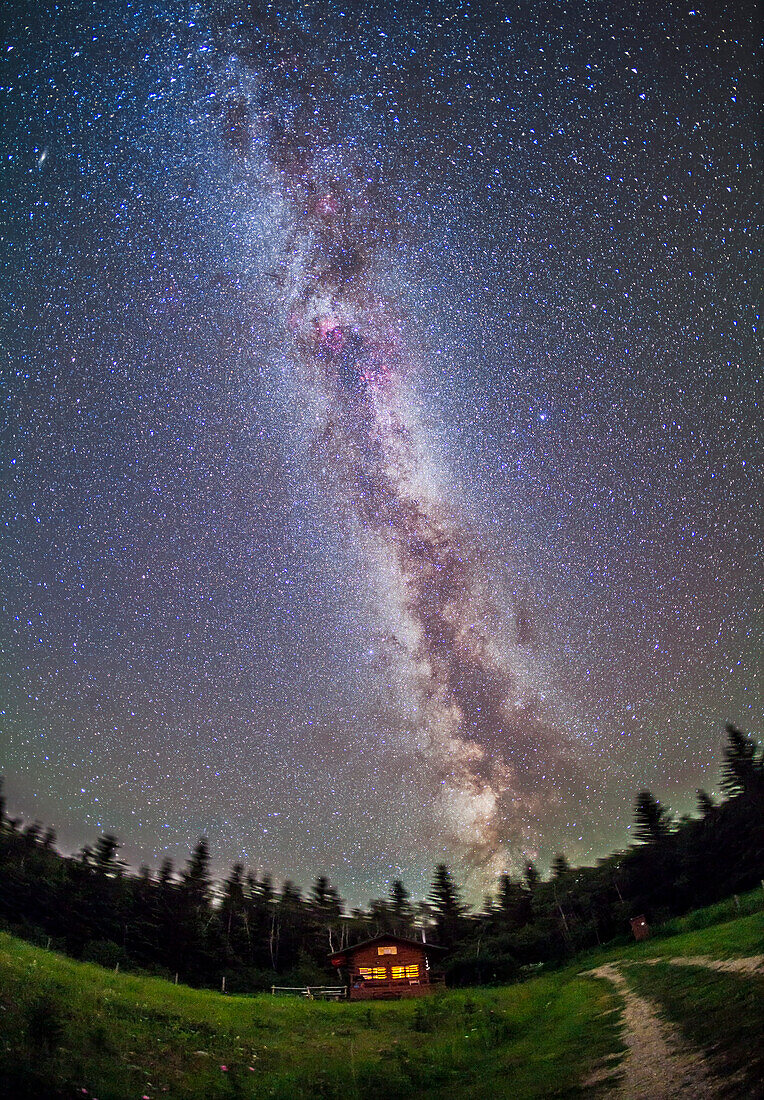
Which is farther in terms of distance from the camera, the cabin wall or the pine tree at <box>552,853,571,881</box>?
the pine tree at <box>552,853,571,881</box>

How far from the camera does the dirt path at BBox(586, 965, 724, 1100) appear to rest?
812 centimetres

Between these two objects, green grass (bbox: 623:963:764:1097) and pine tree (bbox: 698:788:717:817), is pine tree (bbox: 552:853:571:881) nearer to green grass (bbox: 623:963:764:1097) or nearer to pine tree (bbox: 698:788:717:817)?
pine tree (bbox: 698:788:717:817)

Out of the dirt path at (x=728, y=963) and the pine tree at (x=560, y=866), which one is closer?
the dirt path at (x=728, y=963)

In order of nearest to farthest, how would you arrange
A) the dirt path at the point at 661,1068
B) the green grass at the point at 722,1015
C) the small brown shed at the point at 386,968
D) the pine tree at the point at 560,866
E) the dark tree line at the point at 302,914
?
the green grass at the point at 722,1015 → the dirt path at the point at 661,1068 → the small brown shed at the point at 386,968 → the dark tree line at the point at 302,914 → the pine tree at the point at 560,866

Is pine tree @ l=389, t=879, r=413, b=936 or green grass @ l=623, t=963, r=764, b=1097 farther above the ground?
pine tree @ l=389, t=879, r=413, b=936

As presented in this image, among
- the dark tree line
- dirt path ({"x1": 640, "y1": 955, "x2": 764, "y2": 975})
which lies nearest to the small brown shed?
the dark tree line

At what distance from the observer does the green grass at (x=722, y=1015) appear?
7.86 m

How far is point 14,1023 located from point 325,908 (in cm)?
7393

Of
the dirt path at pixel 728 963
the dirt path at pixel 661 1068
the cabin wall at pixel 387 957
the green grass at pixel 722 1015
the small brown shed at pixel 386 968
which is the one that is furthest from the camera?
the cabin wall at pixel 387 957

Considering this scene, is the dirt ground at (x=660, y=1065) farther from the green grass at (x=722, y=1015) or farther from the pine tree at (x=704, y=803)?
the pine tree at (x=704, y=803)

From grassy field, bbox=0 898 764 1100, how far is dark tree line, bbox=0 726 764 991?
24.7 metres

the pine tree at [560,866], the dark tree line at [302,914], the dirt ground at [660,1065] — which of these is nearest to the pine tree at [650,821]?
the dark tree line at [302,914]

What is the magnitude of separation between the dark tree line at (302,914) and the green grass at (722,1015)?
106 ft

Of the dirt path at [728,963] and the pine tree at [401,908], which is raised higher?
the pine tree at [401,908]
